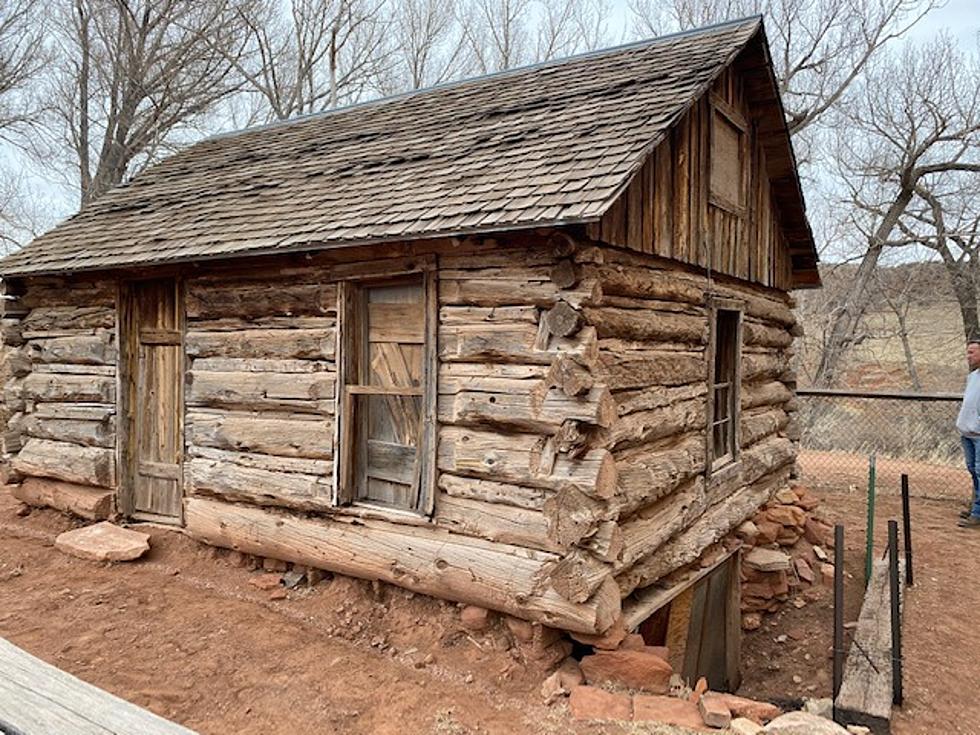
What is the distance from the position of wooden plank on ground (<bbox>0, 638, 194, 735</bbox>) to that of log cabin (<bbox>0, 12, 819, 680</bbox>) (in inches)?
129

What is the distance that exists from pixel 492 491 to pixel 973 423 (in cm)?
722

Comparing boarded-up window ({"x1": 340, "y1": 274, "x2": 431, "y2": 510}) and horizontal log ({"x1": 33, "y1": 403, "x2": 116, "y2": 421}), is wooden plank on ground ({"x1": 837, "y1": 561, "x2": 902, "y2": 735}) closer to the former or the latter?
boarded-up window ({"x1": 340, "y1": 274, "x2": 431, "y2": 510})

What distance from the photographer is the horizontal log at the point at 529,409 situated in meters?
4.64

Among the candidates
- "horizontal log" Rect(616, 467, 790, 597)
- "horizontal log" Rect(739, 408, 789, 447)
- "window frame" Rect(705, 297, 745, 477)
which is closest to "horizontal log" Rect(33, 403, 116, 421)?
"horizontal log" Rect(616, 467, 790, 597)

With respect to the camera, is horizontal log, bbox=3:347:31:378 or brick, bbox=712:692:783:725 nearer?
brick, bbox=712:692:783:725

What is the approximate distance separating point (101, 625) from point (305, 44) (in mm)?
18325

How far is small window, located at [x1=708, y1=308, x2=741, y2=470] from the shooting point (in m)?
7.49

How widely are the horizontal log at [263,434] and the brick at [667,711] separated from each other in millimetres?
3034

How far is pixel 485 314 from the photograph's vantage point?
5.09 m

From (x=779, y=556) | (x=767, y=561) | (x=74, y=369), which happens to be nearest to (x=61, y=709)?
(x=74, y=369)

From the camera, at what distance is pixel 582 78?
7.18 m

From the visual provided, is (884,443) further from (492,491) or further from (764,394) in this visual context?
(492,491)

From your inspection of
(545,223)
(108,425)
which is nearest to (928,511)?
(545,223)

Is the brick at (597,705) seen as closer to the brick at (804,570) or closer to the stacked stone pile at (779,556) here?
the stacked stone pile at (779,556)
